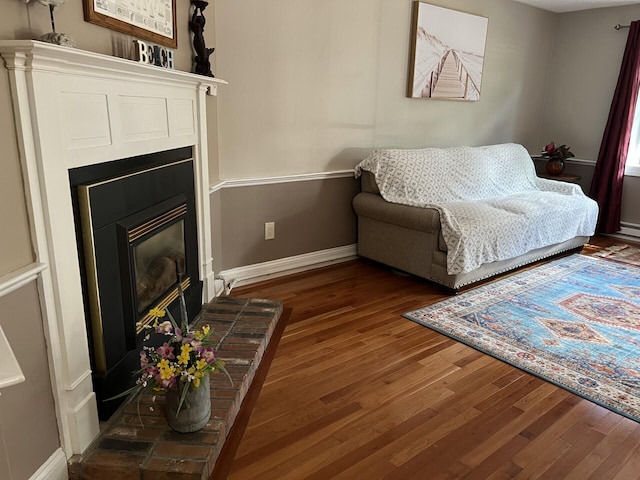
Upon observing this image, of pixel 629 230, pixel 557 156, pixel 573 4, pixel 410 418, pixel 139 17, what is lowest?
pixel 410 418

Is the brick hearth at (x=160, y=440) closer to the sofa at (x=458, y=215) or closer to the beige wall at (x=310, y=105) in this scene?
the beige wall at (x=310, y=105)

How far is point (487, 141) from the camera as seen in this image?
4891 millimetres

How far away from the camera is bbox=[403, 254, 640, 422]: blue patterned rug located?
2.27 m

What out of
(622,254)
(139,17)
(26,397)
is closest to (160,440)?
(26,397)

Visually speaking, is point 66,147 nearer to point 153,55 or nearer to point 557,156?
point 153,55

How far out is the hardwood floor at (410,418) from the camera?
1688 mm

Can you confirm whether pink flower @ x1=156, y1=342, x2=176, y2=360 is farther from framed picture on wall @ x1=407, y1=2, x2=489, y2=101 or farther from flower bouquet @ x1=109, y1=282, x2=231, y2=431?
framed picture on wall @ x1=407, y1=2, x2=489, y2=101

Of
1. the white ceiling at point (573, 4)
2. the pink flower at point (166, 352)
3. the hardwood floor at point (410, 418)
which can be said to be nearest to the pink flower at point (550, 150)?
the white ceiling at point (573, 4)

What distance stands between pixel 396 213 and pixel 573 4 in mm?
3176

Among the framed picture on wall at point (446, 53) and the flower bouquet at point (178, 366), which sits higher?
the framed picture on wall at point (446, 53)

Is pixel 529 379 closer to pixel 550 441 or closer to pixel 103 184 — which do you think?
pixel 550 441

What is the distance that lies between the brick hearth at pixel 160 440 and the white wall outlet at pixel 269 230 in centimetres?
127

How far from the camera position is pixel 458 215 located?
3338mm

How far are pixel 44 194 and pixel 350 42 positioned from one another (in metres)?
2.70
